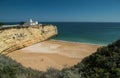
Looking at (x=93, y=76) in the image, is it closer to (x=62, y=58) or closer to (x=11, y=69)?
(x=11, y=69)

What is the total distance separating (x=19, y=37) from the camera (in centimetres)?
A: 2706

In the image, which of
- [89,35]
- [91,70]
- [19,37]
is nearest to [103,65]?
[91,70]

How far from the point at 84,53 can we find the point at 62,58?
139 inches

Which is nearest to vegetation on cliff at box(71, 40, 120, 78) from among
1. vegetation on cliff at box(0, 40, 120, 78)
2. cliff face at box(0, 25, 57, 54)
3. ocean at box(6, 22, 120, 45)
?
vegetation on cliff at box(0, 40, 120, 78)

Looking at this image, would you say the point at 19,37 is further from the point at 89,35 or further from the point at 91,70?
the point at 89,35

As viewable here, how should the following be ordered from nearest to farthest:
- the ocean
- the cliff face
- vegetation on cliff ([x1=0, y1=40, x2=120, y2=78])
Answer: vegetation on cliff ([x1=0, y1=40, x2=120, y2=78]) → the cliff face → the ocean

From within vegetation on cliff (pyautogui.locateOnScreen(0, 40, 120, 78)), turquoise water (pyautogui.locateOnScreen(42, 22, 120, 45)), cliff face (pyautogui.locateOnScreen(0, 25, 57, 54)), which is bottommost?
turquoise water (pyautogui.locateOnScreen(42, 22, 120, 45))

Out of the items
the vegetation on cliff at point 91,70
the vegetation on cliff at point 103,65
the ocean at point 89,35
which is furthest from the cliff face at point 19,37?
the vegetation on cliff at point 103,65

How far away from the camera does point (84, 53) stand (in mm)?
23344

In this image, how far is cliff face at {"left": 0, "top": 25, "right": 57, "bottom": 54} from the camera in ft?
77.1

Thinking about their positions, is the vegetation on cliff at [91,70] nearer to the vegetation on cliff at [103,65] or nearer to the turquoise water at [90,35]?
the vegetation on cliff at [103,65]

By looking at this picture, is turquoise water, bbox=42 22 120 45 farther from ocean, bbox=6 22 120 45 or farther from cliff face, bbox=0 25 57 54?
cliff face, bbox=0 25 57 54

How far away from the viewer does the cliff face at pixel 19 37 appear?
2351 cm

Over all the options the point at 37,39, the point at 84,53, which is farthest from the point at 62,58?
the point at 37,39
